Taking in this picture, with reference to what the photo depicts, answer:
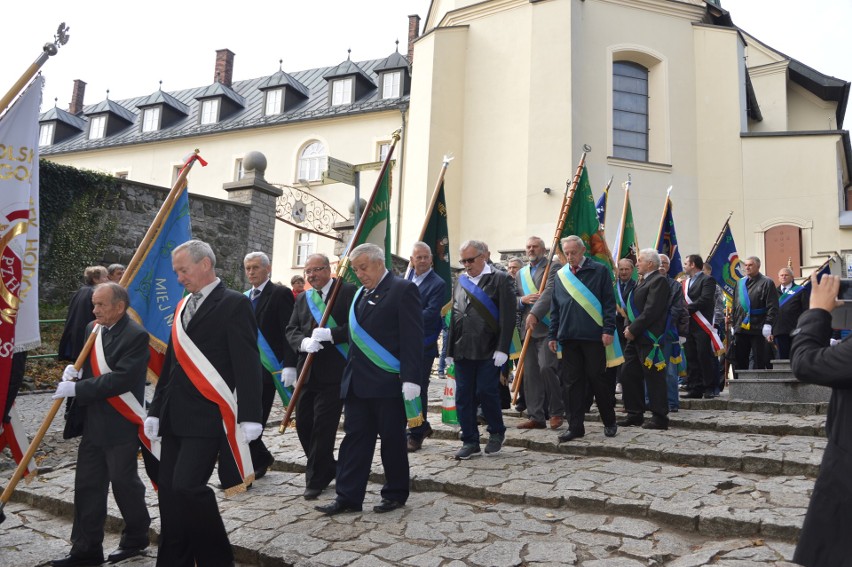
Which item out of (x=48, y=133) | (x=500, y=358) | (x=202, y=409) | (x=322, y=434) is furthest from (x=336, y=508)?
(x=48, y=133)

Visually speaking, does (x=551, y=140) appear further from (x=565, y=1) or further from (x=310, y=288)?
(x=310, y=288)

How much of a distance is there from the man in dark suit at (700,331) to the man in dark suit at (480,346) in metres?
4.06

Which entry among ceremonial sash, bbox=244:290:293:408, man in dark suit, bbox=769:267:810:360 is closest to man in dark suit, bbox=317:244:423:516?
ceremonial sash, bbox=244:290:293:408

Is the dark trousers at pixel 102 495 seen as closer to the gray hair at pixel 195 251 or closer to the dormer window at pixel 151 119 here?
the gray hair at pixel 195 251

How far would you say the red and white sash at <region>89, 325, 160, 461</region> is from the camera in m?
4.95

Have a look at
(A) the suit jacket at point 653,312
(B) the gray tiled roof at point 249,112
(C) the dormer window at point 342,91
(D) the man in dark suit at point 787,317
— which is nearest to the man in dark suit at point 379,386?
(A) the suit jacket at point 653,312

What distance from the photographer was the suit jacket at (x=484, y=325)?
22.7 feet

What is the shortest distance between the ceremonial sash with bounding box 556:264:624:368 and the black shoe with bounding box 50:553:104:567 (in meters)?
4.65

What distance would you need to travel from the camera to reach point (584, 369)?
7406 mm

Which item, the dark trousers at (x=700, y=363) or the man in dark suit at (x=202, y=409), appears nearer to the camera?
the man in dark suit at (x=202, y=409)

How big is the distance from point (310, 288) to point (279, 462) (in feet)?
5.72

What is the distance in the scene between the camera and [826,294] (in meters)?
3.28

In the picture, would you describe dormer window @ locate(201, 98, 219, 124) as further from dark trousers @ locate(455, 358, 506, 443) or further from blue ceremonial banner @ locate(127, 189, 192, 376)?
dark trousers @ locate(455, 358, 506, 443)

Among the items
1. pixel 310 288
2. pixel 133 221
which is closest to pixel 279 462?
pixel 310 288
